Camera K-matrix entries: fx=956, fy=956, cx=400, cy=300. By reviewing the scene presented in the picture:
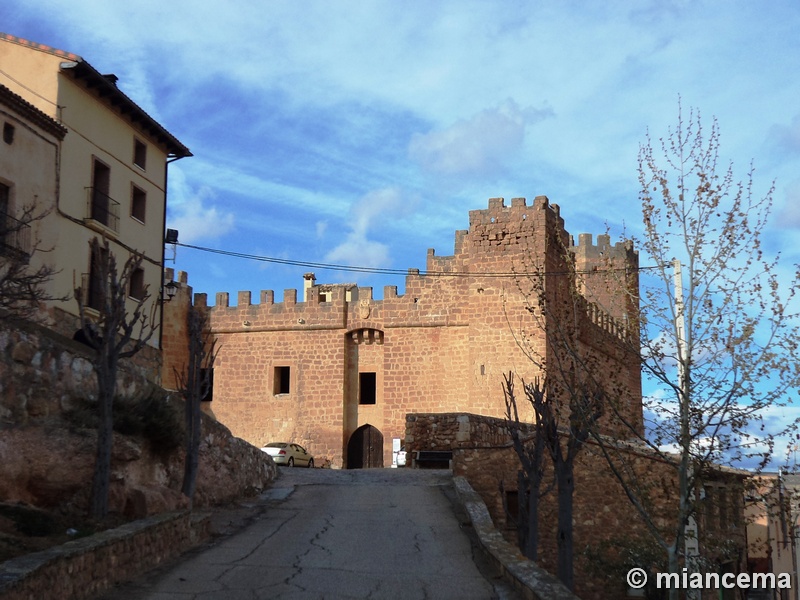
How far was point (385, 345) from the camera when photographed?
3319cm

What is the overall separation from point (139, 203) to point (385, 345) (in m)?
10.6

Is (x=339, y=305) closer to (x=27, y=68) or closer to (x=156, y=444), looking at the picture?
(x=27, y=68)

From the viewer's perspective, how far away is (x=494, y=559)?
10.4 meters

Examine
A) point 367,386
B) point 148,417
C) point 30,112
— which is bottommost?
point 148,417

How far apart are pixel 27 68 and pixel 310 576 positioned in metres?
17.2

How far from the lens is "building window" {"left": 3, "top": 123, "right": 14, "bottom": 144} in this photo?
20.1 m

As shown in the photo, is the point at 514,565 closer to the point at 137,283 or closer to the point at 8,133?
the point at 8,133

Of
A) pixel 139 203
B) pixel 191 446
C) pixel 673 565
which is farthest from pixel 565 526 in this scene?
pixel 139 203

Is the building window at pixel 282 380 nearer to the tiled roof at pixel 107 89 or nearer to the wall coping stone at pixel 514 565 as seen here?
the tiled roof at pixel 107 89

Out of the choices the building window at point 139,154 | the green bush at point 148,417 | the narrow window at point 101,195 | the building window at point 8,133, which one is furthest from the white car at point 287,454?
the green bush at point 148,417

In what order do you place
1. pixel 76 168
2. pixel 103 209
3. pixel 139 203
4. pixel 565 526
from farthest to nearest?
pixel 139 203 < pixel 103 209 < pixel 76 168 < pixel 565 526

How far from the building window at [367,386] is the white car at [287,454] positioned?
14.9 feet

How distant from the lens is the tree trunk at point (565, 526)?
11.9m

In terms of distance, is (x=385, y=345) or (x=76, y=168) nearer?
(x=76, y=168)
